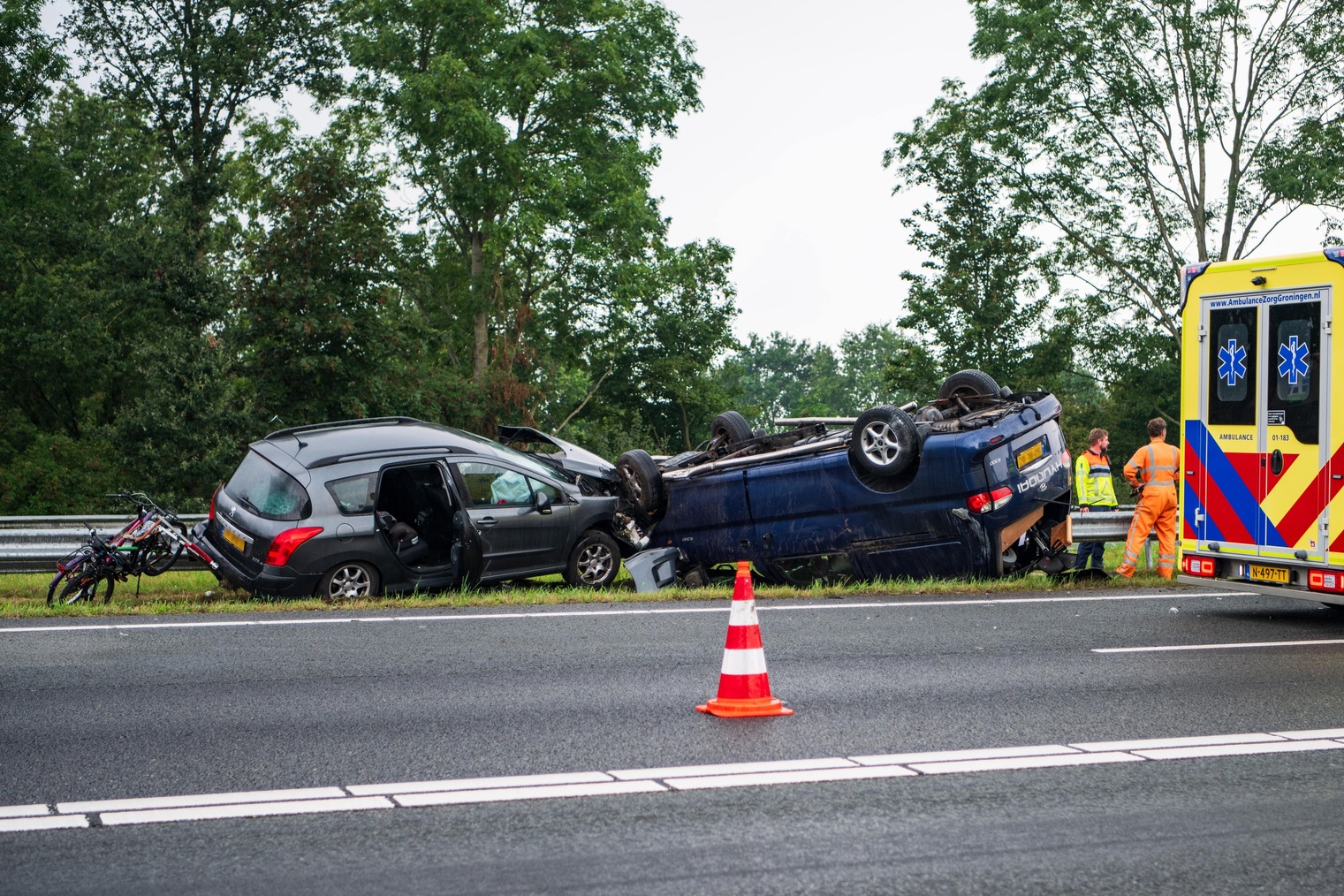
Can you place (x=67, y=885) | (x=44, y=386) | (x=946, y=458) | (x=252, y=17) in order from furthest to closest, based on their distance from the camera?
(x=44, y=386)
(x=252, y=17)
(x=946, y=458)
(x=67, y=885)

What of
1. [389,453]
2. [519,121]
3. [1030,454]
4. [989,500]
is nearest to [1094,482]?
[1030,454]

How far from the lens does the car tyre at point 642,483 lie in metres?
13.8

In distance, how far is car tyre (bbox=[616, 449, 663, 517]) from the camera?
13836 mm

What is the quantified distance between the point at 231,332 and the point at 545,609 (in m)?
26.8

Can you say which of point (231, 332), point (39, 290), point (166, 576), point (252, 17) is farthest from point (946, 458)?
point (39, 290)

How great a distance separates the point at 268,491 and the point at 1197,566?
314 inches

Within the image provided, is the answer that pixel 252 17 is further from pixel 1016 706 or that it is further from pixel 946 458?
pixel 1016 706

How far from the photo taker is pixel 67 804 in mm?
5355

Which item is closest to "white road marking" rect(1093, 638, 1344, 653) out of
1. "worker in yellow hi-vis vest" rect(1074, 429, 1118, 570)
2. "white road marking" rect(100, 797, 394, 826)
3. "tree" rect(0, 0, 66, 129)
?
"worker in yellow hi-vis vest" rect(1074, 429, 1118, 570)

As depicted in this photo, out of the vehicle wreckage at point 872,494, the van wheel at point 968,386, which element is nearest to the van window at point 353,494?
the vehicle wreckage at point 872,494

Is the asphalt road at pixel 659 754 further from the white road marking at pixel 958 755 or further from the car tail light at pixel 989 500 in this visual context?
the car tail light at pixel 989 500

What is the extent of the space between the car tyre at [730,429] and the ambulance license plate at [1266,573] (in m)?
5.24

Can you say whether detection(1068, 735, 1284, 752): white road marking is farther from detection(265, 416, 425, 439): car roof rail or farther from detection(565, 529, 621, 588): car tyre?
detection(265, 416, 425, 439): car roof rail

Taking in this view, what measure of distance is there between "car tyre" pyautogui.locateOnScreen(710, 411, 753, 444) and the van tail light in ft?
15.3
